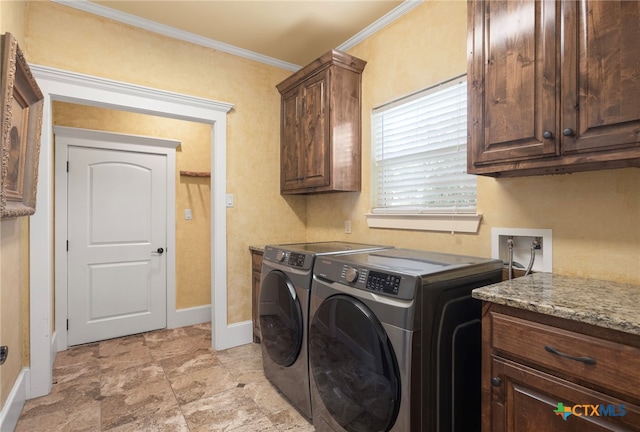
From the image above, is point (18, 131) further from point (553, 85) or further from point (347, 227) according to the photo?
point (553, 85)

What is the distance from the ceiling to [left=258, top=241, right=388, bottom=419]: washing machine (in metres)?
1.74

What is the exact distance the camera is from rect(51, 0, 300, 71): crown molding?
231cm

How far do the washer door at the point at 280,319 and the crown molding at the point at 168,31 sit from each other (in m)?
2.08

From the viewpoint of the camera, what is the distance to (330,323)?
159cm

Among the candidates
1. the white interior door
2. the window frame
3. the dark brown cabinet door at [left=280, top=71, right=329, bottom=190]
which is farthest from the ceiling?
the white interior door

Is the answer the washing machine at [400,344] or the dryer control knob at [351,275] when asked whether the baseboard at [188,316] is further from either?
the dryer control knob at [351,275]

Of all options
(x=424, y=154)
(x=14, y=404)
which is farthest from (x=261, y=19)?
(x=14, y=404)

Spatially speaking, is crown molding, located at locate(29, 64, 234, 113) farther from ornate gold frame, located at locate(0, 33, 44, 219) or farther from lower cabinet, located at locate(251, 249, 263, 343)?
lower cabinet, located at locate(251, 249, 263, 343)

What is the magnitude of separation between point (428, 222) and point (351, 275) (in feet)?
2.92

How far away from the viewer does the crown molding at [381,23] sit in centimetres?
224

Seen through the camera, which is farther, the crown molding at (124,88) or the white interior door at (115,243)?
the white interior door at (115,243)

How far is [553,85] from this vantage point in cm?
124

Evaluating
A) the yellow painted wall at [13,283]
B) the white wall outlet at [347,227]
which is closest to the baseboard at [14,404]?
the yellow painted wall at [13,283]

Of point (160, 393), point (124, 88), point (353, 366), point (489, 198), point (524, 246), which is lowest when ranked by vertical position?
point (160, 393)
